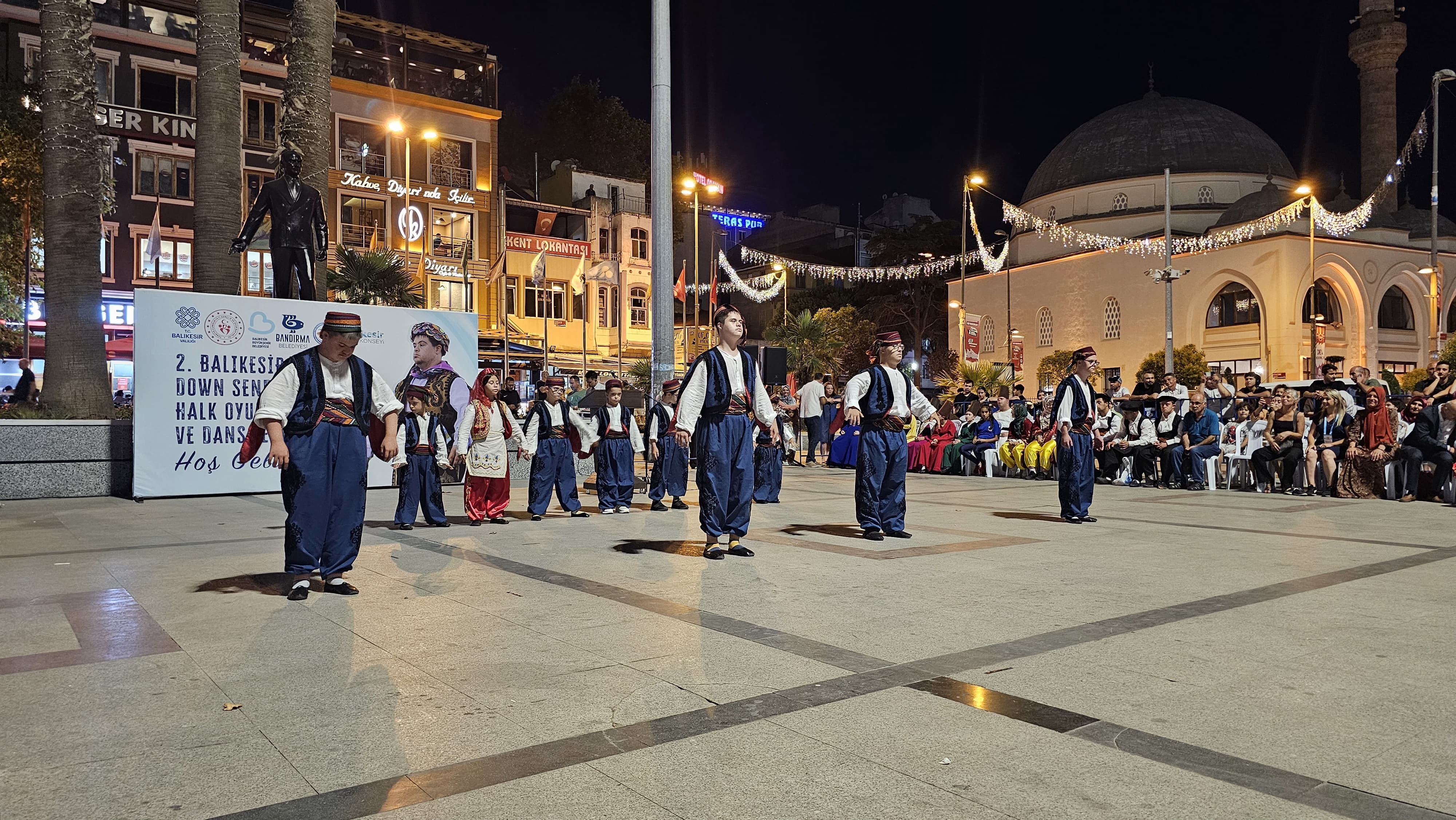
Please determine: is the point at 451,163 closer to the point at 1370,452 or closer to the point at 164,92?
the point at 164,92

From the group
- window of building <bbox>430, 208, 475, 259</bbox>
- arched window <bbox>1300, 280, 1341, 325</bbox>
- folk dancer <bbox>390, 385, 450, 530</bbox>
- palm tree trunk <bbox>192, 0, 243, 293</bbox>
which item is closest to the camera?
folk dancer <bbox>390, 385, 450, 530</bbox>

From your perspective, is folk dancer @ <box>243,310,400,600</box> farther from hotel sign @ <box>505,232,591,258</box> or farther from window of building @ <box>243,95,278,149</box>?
hotel sign @ <box>505,232,591,258</box>

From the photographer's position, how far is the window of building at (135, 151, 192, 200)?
3478 centimetres

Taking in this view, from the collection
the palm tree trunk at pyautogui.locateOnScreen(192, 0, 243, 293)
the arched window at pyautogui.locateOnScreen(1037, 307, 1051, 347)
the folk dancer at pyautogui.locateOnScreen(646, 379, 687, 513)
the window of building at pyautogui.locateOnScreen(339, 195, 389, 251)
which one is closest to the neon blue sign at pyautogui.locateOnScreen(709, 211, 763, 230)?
the arched window at pyautogui.locateOnScreen(1037, 307, 1051, 347)

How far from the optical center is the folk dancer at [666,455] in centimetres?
1299

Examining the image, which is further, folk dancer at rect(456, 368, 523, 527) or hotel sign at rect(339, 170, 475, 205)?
hotel sign at rect(339, 170, 475, 205)

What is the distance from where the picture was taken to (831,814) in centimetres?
297

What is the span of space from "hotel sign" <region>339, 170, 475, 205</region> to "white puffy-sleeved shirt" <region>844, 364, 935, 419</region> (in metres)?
33.0

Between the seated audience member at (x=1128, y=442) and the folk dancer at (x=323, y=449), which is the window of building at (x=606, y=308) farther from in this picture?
the folk dancer at (x=323, y=449)

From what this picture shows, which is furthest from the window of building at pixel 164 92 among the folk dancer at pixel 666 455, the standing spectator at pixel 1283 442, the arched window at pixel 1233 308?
the arched window at pixel 1233 308

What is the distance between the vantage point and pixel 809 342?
5012cm

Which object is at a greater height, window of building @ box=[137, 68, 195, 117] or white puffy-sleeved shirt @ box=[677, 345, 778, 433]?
window of building @ box=[137, 68, 195, 117]

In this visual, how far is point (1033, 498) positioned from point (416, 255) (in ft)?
104

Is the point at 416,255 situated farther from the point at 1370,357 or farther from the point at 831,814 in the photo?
the point at 1370,357
